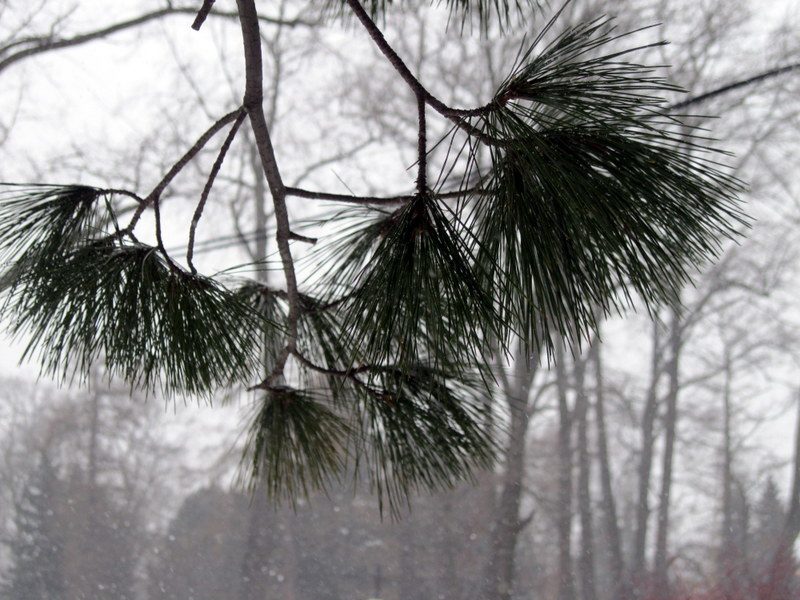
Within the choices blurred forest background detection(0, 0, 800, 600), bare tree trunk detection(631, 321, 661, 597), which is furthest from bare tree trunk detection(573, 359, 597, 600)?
bare tree trunk detection(631, 321, 661, 597)

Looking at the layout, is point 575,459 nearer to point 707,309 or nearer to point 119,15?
point 707,309

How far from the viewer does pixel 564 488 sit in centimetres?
188

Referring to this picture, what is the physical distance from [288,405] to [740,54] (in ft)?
6.49

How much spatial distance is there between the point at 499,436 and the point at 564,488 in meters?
0.38

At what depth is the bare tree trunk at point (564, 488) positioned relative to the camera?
178cm

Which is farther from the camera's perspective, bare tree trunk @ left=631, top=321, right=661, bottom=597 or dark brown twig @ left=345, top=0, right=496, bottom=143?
bare tree trunk @ left=631, top=321, right=661, bottom=597

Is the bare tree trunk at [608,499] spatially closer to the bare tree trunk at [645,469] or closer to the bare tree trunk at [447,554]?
the bare tree trunk at [645,469]

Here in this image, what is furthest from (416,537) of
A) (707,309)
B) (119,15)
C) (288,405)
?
(119,15)

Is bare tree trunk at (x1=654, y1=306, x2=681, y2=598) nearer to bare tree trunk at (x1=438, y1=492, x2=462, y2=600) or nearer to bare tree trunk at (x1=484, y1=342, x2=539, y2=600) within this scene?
bare tree trunk at (x1=484, y1=342, x2=539, y2=600)

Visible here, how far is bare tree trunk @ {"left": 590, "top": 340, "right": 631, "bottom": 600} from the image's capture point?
1.76 metres

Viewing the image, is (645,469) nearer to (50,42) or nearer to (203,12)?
(203,12)

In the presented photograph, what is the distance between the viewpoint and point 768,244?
1.98m

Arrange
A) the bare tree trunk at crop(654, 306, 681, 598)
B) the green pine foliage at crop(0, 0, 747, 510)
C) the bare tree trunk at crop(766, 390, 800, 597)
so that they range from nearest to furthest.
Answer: the green pine foliage at crop(0, 0, 747, 510)
the bare tree trunk at crop(766, 390, 800, 597)
the bare tree trunk at crop(654, 306, 681, 598)

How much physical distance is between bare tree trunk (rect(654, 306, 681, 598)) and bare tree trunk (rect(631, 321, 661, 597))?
33 mm
